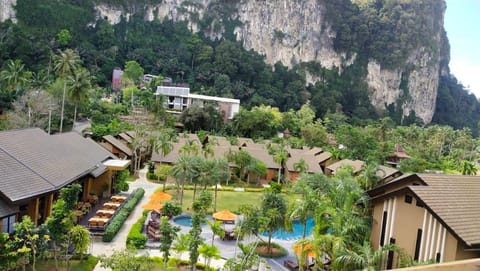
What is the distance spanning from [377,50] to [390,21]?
9310mm

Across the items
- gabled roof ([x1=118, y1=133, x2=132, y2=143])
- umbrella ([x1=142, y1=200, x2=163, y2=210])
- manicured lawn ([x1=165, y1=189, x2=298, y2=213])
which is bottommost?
manicured lawn ([x1=165, y1=189, x2=298, y2=213])

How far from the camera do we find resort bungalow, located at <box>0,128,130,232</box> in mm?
17156

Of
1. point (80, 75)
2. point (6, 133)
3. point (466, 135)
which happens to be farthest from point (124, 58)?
point (6, 133)

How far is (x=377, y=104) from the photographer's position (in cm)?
12794

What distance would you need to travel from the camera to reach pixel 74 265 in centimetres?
1789

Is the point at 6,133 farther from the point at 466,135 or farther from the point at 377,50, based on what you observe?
the point at 377,50

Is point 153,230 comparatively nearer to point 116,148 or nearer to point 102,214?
point 102,214

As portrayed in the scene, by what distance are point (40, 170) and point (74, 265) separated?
5.35 metres

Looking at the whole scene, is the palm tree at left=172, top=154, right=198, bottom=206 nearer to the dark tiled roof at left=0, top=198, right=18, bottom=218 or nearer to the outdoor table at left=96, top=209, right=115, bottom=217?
the outdoor table at left=96, top=209, right=115, bottom=217

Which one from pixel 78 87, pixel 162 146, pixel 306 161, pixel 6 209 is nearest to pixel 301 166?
pixel 306 161

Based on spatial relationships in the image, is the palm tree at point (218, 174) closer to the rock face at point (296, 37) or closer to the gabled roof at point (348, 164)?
the gabled roof at point (348, 164)

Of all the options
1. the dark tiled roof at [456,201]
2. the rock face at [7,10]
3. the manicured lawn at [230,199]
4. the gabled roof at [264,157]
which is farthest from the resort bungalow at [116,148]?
the rock face at [7,10]

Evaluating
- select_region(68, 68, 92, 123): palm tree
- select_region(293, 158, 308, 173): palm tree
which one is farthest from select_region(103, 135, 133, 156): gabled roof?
select_region(293, 158, 308, 173): palm tree

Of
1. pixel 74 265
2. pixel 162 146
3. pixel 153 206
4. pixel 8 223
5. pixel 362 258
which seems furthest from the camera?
pixel 162 146
